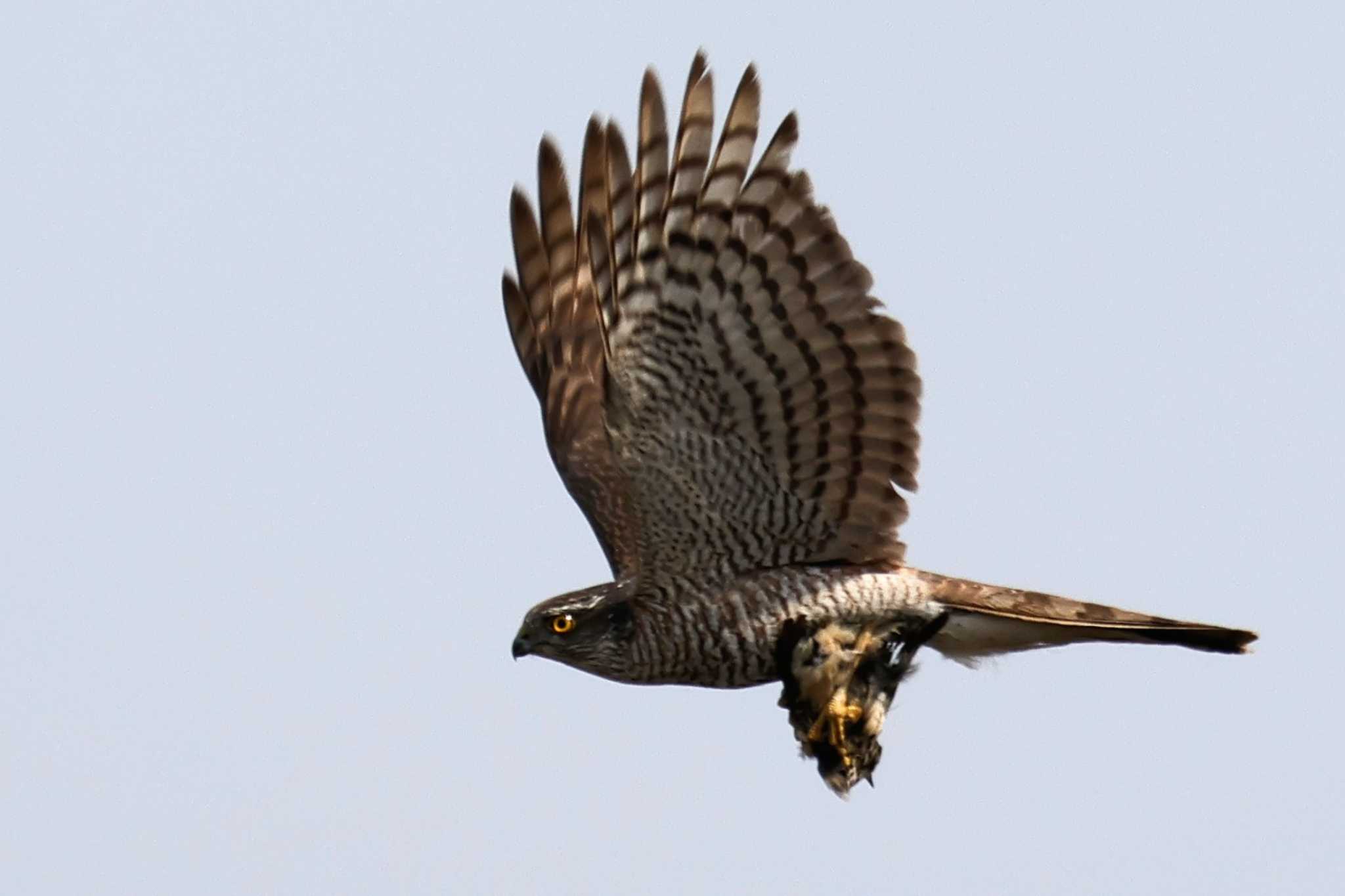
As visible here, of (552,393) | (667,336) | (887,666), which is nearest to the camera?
(667,336)

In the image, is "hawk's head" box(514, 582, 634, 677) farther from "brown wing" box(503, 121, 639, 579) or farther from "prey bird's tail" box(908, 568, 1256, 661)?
"prey bird's tail" box(908, 568, 1256, 661)

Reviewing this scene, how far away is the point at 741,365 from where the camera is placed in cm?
842

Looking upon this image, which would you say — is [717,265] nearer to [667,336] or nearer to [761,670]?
[667,336]

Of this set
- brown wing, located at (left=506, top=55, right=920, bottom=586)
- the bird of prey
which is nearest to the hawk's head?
the bird of prey

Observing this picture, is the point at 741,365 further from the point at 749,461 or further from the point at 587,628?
the point at 587,628

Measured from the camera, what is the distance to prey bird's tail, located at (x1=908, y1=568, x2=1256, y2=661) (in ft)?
29.3

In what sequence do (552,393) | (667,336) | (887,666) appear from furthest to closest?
(552,393) → (887,666) → (667,336)

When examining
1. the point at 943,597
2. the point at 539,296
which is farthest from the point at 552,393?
the point at 943,597

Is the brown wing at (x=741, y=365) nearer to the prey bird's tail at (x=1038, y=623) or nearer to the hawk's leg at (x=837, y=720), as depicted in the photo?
the prey bird's tail at (x=1038, y=623)

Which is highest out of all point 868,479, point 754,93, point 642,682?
point 754,93

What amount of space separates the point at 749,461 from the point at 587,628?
102 cm

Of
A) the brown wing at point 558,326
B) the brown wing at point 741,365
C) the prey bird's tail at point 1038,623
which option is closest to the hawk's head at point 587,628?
the brown wing at point 741,365

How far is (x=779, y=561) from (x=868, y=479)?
0.51 metres

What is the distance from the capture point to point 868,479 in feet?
28.8
